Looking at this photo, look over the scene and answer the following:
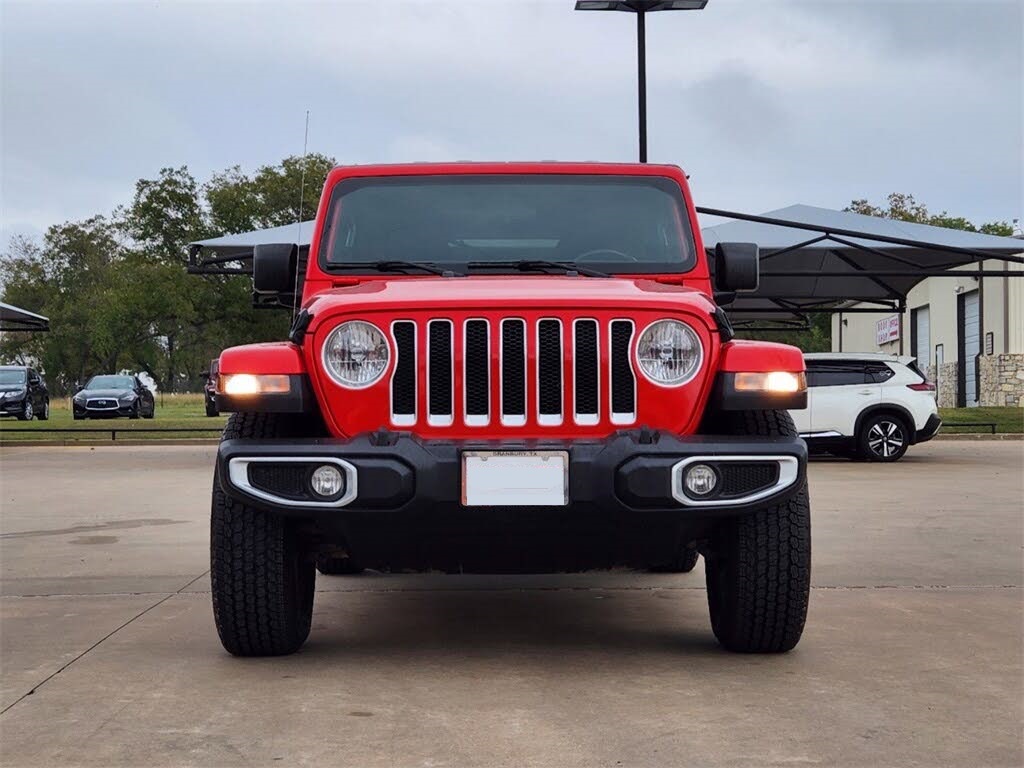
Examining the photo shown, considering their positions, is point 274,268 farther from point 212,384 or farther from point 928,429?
point 212,384

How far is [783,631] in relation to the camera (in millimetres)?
4949

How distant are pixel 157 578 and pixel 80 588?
47 centimetres

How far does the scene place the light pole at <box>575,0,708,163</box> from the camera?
61.5 ft

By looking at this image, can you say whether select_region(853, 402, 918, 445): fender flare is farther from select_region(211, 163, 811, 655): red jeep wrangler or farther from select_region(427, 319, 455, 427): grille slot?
select_region(427, 319, 455, 427): grille slot

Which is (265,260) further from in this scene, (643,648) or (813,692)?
(813,692)

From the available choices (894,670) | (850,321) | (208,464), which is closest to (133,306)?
(850,321)

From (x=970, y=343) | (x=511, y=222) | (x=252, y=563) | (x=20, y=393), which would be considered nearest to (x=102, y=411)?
(x=20, y=393)

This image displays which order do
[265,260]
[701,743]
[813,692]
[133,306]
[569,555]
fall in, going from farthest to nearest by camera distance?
[133,306]
[265,260]
[569,555]
[813,692]
[701,743]

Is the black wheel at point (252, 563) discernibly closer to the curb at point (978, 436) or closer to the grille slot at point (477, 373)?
the grille slot at point (477, 373)

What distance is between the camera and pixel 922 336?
4419 centimetres

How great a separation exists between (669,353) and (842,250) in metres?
15.5

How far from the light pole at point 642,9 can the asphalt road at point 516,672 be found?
11.9m

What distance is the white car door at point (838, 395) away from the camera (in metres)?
17.9

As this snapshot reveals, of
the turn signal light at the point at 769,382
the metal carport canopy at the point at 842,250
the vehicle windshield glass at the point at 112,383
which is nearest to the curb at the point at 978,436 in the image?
the metal carport canopy at the point at 842,250
